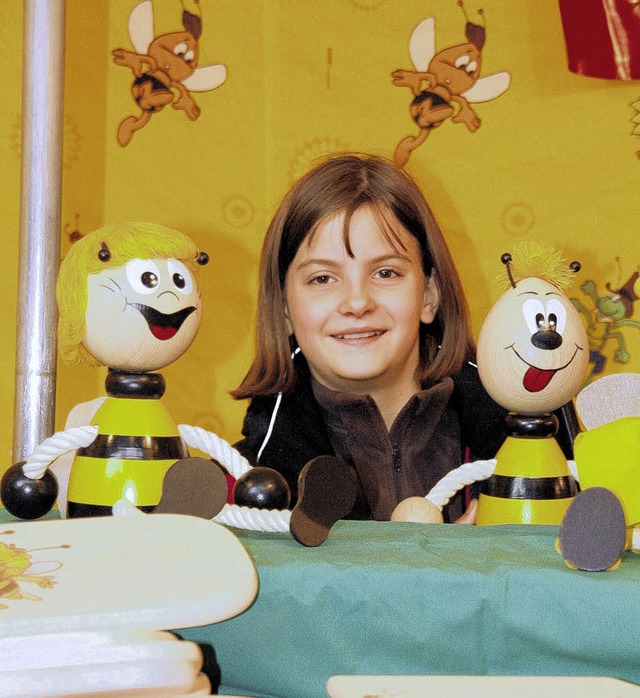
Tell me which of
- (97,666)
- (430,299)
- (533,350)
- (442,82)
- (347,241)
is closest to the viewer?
(97,666)

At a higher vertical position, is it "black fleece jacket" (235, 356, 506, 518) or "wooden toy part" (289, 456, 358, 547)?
"wooden toy part" (289, 456, 358, 547)

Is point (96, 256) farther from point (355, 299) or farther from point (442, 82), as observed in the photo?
point (442, 82)

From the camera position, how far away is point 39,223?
0.93 metres

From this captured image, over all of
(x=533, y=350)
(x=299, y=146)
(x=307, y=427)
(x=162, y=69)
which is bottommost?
(x=307, y=427)

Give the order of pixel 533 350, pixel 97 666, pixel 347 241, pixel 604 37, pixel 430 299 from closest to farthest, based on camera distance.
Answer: pixel 97 666 < pixel 533 350 < pixel 347 241 < pixel 430 299 < pixel 604 37

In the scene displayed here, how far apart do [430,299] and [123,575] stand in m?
0.56

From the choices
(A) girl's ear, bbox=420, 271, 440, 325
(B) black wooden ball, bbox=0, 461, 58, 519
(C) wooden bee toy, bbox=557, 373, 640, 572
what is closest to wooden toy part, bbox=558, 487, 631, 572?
(C) wooden bee toy, bbox=557, 373, 640, 572

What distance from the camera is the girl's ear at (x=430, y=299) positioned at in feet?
2.90

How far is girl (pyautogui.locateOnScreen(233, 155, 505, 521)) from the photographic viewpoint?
78 centimetres

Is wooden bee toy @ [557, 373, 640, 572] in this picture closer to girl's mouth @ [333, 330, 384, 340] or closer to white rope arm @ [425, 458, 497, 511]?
white rope arm @ [425, 458, 497, 511]

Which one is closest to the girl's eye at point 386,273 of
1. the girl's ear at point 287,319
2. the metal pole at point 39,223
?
the girl's ear at point 287,319

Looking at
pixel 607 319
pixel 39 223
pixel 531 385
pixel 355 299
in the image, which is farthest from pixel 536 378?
pixel 607 319

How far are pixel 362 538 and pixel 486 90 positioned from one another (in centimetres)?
95

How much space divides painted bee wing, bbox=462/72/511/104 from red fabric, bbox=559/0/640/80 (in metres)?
0.10
